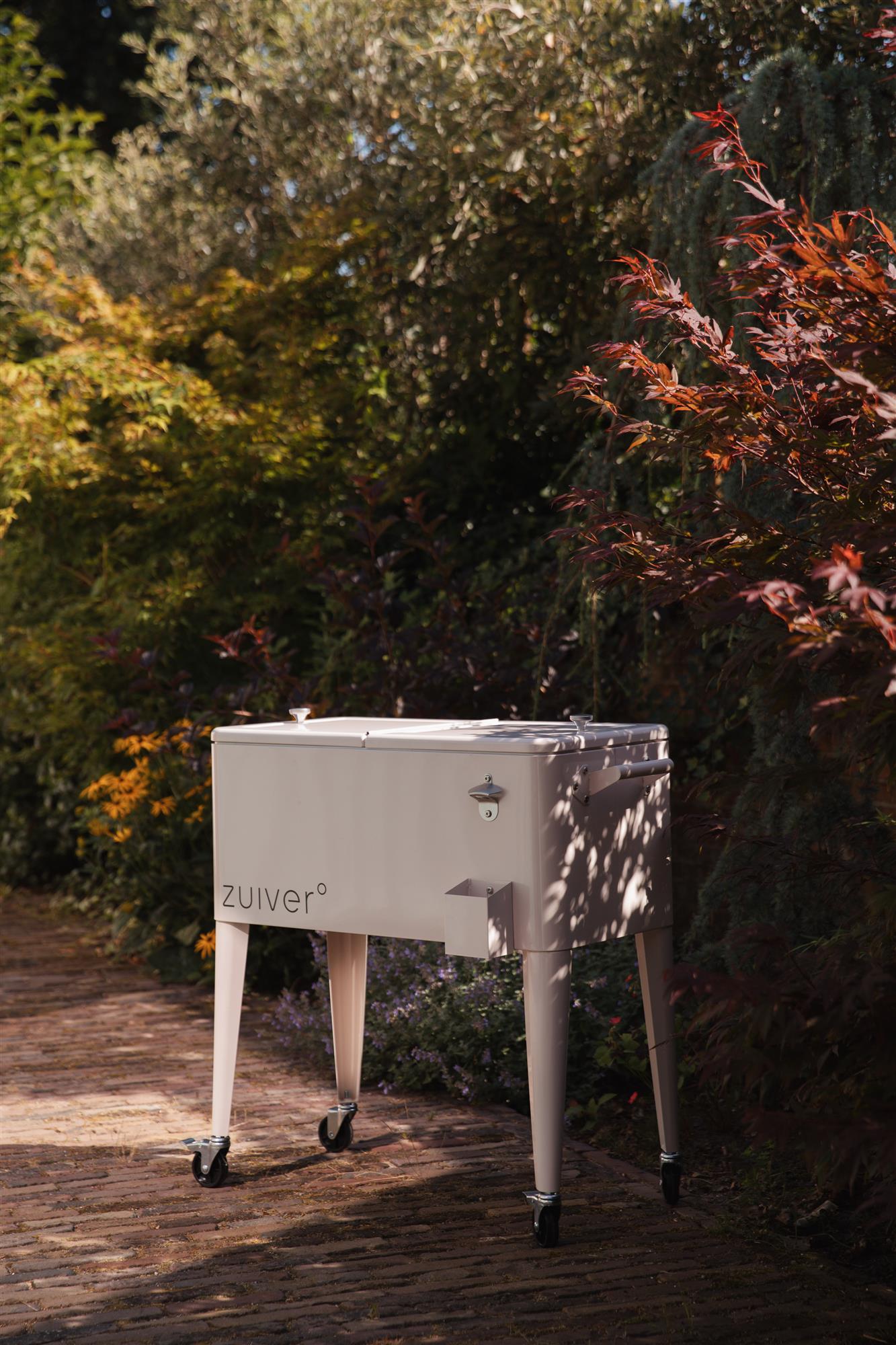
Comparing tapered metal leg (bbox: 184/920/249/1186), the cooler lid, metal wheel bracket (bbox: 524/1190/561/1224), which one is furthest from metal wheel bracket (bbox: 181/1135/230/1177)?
the cooler lid

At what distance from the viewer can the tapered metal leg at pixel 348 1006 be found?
3.88 metres

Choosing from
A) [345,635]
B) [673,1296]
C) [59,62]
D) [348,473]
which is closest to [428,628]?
[345,635]

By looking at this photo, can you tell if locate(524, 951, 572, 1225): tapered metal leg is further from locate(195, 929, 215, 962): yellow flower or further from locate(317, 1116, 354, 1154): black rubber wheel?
locate(195, 929, 215, 962): yellow flower

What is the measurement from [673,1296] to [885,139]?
3396mm

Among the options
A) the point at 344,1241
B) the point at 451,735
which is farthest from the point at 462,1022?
the point at 451,735

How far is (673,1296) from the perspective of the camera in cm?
286

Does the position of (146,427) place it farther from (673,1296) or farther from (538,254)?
(673,1296)

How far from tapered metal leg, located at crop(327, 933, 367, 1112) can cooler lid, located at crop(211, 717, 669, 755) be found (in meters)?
0.63

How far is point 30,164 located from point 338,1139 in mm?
8790

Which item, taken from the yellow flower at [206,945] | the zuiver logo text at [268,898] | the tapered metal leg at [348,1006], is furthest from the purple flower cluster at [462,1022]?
the zuiver logo text at [268,898]

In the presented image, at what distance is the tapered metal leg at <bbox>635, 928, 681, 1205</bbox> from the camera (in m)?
3.36

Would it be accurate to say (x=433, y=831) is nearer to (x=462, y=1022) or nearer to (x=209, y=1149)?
(x=209, y=1149)

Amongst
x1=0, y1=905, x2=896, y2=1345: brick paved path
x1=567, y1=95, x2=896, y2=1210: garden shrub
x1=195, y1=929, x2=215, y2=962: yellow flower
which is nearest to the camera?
x1=567, y1=95, x2=896, y2=1210: garden shrub

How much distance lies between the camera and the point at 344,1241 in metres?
3.18
